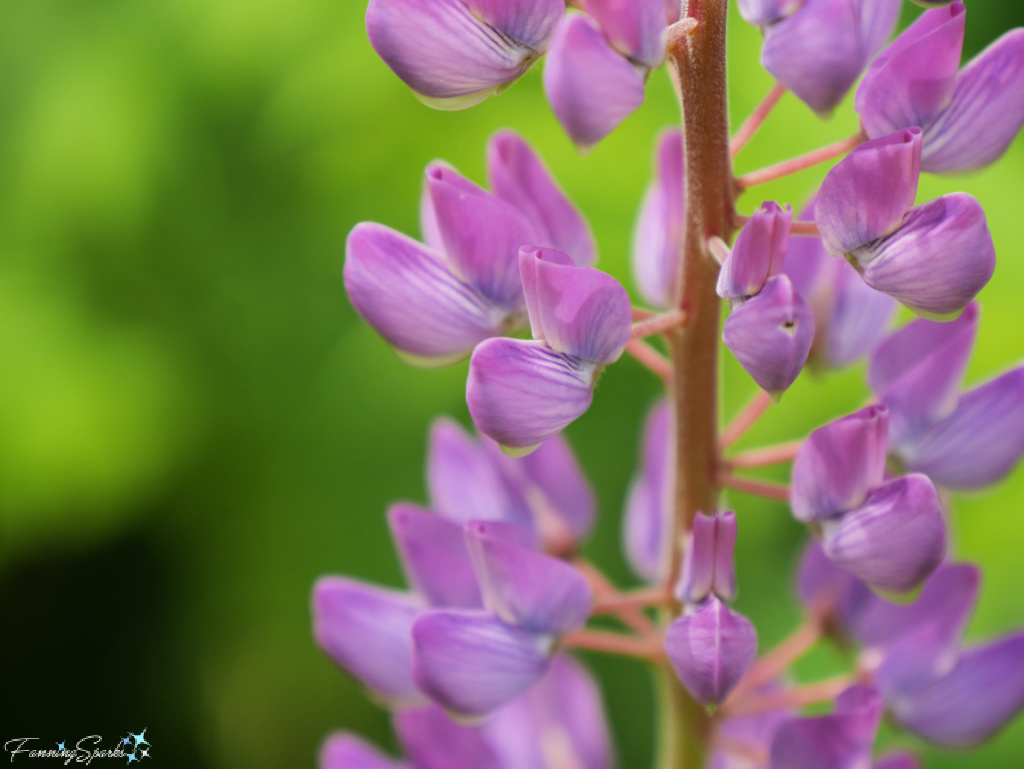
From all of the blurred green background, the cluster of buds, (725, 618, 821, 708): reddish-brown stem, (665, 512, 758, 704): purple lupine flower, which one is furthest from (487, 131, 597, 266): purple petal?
the blurred green background

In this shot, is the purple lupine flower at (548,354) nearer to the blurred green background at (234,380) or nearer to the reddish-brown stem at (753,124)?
the reddish-brown stem at (753,124)

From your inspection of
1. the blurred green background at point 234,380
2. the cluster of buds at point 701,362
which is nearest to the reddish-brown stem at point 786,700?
the cluster of buds at point 701,362

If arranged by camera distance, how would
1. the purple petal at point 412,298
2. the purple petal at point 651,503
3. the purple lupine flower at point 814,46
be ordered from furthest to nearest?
the purple petal at point 651,503 → the purple petal at point 412,298 → the purple lupine flower at point 814,46

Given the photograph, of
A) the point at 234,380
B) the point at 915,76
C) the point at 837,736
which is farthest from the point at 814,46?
the point at 234,380

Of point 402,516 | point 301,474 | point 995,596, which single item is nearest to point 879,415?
point 402,516

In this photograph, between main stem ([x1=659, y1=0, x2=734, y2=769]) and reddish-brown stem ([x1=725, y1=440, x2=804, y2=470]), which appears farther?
reddish-brown stem ([x1=725, y1=440, x2=804, y2=470])

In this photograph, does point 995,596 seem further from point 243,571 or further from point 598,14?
point 598,14

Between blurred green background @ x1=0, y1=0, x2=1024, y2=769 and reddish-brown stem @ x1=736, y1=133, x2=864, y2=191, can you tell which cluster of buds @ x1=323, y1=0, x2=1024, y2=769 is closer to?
reddish-brown stem @ x1=736, y1=133, x2=864, y2=191

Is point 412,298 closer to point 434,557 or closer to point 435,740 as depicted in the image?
point 434,557
